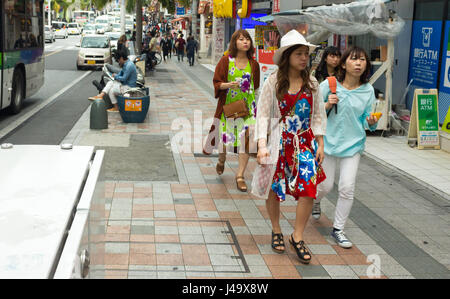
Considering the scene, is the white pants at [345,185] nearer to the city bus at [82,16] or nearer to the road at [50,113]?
the road at [50,113]

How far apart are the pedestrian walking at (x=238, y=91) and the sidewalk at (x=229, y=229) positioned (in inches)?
23.3

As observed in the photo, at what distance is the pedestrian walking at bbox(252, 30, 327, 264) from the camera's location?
4.83 meters

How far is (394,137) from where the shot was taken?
11.1 metres

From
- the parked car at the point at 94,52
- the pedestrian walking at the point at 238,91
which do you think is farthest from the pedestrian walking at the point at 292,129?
the parked car at the point at 94,52

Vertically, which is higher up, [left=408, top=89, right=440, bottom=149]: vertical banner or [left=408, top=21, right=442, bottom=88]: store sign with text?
[left=408, top=21, right=442, bottom=88]: store sign with text

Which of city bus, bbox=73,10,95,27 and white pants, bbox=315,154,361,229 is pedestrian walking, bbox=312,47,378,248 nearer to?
white pants, bbox=315,154,361,229

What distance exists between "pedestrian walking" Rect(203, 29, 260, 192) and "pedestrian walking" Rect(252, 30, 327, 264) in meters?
1.62

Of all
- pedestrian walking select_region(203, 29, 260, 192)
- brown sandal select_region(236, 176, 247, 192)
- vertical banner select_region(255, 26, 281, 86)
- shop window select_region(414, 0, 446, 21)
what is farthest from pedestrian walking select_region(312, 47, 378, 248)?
vertical banner select_region(255, 26, 281, 86)

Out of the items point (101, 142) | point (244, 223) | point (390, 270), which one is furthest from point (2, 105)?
point (390, 270)

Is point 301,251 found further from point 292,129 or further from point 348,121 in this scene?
point 348,121

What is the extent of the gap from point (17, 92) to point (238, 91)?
26.6 ft

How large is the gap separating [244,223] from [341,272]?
144cm
